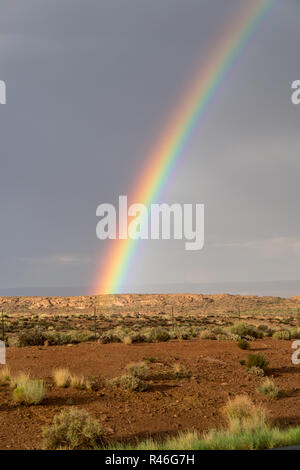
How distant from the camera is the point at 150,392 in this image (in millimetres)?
17141

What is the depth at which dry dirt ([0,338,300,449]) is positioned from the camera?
42.7 feet

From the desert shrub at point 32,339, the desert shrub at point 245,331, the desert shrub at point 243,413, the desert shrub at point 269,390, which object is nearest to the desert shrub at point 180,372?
the desert shrub at point 269,390

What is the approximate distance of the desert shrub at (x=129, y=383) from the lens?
17.1 m

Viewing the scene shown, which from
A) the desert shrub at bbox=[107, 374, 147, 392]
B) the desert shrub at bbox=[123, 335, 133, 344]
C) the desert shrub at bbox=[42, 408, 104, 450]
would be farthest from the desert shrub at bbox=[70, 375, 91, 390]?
the desert shrub at bbox=[123, 335, 133, 344]

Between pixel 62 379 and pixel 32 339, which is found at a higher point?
→ pixel 62 379

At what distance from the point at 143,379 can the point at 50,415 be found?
5937mm

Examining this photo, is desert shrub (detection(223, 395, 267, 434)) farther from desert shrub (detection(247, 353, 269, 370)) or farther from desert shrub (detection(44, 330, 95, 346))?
desert shrub (detection(44, 330, 95, 346))

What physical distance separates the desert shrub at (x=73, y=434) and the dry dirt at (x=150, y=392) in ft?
1.76

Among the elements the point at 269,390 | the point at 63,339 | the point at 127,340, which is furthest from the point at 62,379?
the point at 63,339

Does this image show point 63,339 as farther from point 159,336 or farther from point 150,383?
point 150,383

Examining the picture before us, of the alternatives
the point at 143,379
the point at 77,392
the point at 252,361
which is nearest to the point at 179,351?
the point at 252,361

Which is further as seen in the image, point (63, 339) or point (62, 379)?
point (63, 339)

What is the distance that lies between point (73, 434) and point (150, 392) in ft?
21.3

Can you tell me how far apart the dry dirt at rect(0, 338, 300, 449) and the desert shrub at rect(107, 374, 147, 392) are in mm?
243
